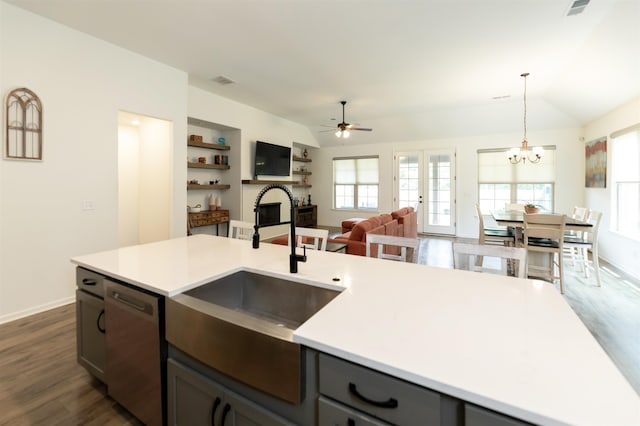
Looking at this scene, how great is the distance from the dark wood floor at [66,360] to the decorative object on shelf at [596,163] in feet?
7.98

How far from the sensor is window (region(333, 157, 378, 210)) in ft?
28.6

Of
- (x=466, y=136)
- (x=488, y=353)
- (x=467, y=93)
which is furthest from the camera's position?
(x=466, y=136)

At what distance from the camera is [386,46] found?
3.61m

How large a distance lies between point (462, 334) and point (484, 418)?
0.28m

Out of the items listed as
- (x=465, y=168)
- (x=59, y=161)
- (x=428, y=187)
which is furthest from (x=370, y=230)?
(x=465, y=168)

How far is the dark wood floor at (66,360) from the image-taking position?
172 centimetres

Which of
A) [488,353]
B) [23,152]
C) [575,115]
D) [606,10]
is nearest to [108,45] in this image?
[23,152]

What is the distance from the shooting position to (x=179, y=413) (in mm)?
1322

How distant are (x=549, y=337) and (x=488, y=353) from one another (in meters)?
0.25

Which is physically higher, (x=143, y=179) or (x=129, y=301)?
(x=143, y=179)

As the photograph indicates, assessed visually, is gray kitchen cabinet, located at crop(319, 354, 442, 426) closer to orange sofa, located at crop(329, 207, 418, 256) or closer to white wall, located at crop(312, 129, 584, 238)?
orange sofa, located at crop(329, 207, 418, 256)

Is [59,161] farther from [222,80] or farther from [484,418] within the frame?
[484,418]

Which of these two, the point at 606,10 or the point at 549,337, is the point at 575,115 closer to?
the point at 606,10

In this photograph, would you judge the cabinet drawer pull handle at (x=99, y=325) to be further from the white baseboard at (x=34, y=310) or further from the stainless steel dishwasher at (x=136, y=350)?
the white baseboard at (x=34, y=310)
